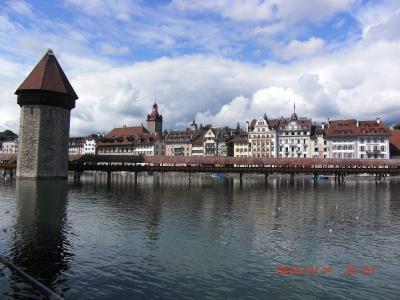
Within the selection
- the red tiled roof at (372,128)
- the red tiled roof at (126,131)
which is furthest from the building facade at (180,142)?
the red tiled roof at (372,128)

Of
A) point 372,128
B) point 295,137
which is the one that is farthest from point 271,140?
point 372,128

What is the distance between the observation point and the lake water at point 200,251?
1161 cm

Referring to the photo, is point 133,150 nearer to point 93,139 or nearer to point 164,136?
point 164,136

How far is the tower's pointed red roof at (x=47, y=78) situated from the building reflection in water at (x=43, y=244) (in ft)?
97.1

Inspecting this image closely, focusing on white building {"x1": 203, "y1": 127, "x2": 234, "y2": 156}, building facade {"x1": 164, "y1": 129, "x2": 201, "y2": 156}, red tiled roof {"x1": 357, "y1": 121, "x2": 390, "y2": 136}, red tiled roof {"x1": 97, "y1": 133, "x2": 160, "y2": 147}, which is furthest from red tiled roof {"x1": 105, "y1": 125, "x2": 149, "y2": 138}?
red tiled roof {"x1": 357, "y1": 121, "x2": 390, "y2": 136}

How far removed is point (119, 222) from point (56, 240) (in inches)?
191

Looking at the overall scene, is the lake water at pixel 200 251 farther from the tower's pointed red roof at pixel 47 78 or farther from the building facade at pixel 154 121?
the building facade at pixel 154 121

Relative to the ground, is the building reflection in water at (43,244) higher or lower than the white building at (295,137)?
lower

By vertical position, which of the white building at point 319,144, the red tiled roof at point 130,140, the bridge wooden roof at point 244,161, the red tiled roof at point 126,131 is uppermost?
the red tiled roof at point 126,131

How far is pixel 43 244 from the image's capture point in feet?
53.3

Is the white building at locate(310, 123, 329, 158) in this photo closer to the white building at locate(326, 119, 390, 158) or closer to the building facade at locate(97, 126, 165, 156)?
the white building at locate(326, 119, 390, 158)

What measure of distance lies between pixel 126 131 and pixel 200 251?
346ft

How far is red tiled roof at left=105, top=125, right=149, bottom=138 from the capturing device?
116 meters

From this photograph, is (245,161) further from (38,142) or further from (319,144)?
(319,144)
